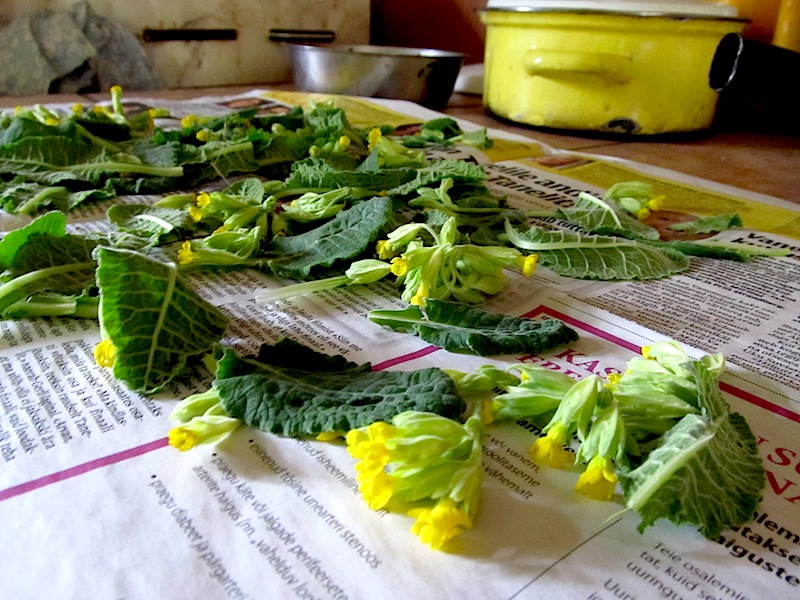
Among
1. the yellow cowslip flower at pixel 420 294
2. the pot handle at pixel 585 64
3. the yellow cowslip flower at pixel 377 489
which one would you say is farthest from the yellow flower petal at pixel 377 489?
the pot handle at pixel 585 64

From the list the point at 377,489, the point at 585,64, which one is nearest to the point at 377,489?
the point at 377,489

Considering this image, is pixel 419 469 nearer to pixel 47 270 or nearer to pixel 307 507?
pixel 307 507

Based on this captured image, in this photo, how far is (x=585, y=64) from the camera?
120 centimetres

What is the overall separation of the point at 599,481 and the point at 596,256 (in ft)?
1.20

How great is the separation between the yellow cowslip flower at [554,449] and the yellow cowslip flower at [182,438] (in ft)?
0.63

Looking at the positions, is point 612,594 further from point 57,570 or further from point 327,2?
point 327,2

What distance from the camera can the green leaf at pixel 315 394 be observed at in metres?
0.38

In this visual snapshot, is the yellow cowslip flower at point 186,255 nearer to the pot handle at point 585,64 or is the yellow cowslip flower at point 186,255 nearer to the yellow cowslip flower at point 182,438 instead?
the yellow cowslip flower at point 182,438

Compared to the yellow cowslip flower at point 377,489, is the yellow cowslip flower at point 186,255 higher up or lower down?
higher up

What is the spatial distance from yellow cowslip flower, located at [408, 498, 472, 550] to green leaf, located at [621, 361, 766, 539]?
9 centimetres

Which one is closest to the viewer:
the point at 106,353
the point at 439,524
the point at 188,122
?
the point at 439,524

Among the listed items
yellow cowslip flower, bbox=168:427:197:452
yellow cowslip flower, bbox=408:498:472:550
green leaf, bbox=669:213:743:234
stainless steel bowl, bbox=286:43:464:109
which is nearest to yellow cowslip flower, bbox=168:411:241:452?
yellow cowslip flower, bbox=168:427:197:452

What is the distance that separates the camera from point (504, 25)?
132 centimetres

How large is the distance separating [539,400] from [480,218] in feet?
1.16
